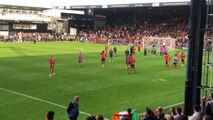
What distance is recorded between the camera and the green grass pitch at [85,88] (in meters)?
17.8

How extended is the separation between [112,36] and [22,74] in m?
52.6

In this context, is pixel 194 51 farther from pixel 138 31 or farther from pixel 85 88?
pixel 138 31

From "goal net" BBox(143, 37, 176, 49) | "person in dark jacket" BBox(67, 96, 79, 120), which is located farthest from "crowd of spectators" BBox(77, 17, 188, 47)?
"person in dark jacket" BBox(67, 96, 79, 120)

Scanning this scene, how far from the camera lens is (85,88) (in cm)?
2281

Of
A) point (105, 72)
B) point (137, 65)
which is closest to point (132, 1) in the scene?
point (137, 65)

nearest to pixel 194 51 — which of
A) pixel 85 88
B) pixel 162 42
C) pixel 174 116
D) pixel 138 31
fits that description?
pixel 174 116

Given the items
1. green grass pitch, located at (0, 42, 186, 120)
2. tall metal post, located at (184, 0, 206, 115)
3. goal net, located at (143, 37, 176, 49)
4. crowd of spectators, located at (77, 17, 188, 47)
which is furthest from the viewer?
crowd of spectators, located at (77, 17, 188, 47)

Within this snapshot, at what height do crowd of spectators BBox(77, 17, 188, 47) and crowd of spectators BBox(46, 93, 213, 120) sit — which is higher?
crowd of spectators BBox(77, 17, 188, 47)

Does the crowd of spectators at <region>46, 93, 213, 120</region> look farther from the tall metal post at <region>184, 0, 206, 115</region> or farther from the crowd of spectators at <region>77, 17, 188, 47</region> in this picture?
the crowd of spectators at <region>77, 17, 188, 47</region>

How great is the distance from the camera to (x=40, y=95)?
67.5 feet

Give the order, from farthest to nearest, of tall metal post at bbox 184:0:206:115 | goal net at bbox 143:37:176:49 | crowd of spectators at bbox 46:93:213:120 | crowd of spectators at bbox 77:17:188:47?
crowd of spectators at bbox 77:17:188:47
goal net at bbox 143:37:176:49
tall metal post at bbox 184:0:206:115
crowd of spectators at bbox 46:93:213:120

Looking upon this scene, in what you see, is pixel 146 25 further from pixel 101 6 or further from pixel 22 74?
pixel 22 74

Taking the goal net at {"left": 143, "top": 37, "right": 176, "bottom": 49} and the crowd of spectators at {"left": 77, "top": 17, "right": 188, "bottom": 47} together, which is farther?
the crowd of spectators at {"left": 77, "top": 17, "right": 188, "bottom": 47}

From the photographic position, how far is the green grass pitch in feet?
58.4
